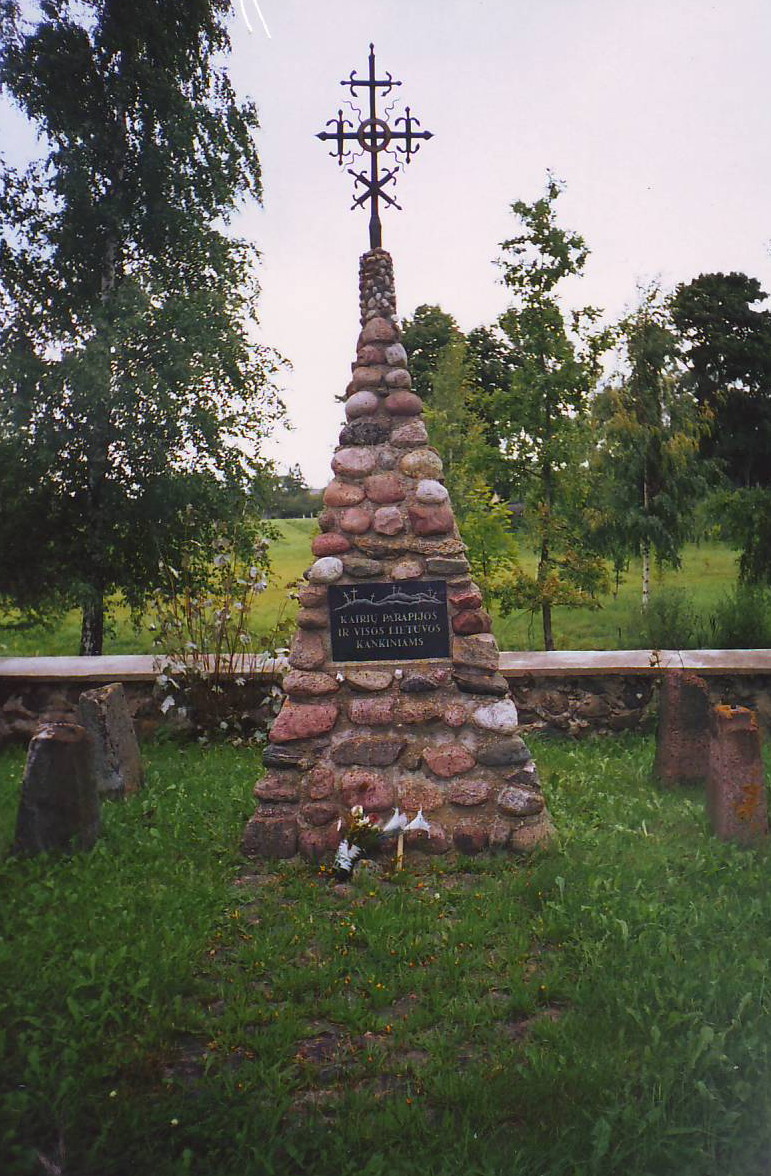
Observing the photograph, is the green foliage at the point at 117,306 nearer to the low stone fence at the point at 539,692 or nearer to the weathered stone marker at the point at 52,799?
the low stone fence at the point at 539,692

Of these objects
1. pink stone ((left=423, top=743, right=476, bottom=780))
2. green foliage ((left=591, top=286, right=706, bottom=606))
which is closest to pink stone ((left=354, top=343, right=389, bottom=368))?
pink stone ((left=423, top=743, right=476, bottom=780))

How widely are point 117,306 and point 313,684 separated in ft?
25.6

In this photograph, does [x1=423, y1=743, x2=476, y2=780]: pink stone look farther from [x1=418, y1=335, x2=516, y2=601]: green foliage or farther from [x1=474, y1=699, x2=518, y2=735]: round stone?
[x1=418, y1=335, x2=516, y2=601]: green foliage

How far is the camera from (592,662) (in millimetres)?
8109

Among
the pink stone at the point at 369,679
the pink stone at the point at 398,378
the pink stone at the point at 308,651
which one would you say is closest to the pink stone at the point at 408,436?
the pink stone at the point at 398,378

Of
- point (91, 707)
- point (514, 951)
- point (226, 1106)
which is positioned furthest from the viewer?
Result: point (91, 707)

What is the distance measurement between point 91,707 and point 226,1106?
393 centimetres

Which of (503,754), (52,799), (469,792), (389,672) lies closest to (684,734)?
(503,754)

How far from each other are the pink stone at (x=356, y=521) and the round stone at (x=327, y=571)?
0.21 meters

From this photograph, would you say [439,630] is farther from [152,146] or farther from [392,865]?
[152,146]

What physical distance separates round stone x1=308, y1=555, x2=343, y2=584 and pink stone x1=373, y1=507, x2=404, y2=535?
0.32 metres

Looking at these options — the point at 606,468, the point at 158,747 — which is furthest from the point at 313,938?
the point at 606,468

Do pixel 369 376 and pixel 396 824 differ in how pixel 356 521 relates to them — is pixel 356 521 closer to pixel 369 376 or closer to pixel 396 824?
pixel 369 376

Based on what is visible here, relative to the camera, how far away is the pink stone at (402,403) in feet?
17.5
